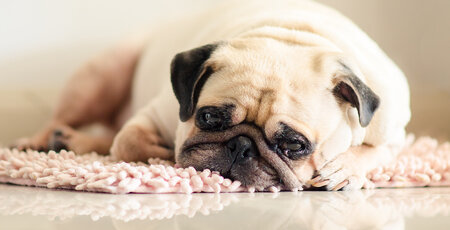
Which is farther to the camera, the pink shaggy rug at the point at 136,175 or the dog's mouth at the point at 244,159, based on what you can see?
the dog's mouth at the point at 244,159

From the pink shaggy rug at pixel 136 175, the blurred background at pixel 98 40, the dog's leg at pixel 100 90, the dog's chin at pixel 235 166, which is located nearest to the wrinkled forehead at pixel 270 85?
the dog's chin at pixel 235 166

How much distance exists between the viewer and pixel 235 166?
6.64 ft

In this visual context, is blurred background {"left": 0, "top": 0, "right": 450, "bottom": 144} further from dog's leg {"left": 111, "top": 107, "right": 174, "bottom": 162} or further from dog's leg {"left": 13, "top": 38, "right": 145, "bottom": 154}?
dog's leg {"left": 111, "top": 107, "right": 174, "bottom": 162}

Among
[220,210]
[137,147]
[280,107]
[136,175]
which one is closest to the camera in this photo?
[220,210]

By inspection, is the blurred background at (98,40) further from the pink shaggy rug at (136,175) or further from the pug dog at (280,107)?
the pink shaggy rug at (136,175)

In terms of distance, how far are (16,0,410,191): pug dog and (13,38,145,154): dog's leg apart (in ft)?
3.08

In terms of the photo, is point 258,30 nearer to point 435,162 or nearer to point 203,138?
point 203,138

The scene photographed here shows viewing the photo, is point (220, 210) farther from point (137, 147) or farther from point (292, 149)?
point (137, 147)

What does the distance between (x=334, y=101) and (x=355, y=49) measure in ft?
1.28

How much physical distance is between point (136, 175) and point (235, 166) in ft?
1.04

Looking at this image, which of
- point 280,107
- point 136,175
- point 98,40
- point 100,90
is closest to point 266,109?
point 280,107

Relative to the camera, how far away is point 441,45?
4066 millimetres

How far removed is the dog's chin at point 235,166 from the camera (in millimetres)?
2020

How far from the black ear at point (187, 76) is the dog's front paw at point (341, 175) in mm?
492
